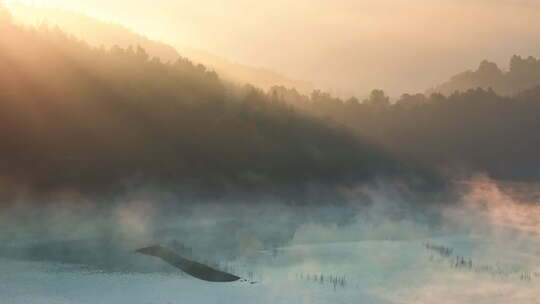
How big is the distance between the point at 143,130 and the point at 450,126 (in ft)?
192

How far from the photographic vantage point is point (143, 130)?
55969mm

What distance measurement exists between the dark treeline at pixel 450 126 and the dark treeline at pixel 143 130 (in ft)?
33.1

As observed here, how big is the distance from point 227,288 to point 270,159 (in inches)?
1585

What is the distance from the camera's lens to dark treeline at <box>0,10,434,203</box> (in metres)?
45.6

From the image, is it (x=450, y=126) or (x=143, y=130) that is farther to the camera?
(x=450, y=126)

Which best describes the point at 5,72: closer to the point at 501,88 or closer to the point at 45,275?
the point at 45,275

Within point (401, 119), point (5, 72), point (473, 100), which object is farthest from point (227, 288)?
point (473, 100)

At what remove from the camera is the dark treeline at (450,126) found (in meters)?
83.2

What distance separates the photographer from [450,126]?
100250mm

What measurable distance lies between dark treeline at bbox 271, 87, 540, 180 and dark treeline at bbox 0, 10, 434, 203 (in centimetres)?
1009

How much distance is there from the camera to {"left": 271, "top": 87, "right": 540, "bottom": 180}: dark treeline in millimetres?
83188

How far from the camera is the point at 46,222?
98.2 ft

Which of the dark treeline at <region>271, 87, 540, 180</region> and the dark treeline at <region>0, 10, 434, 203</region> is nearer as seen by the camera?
the dark treeline at <region>0, 10, 434, 203</region>

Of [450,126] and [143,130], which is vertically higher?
[450,126]
